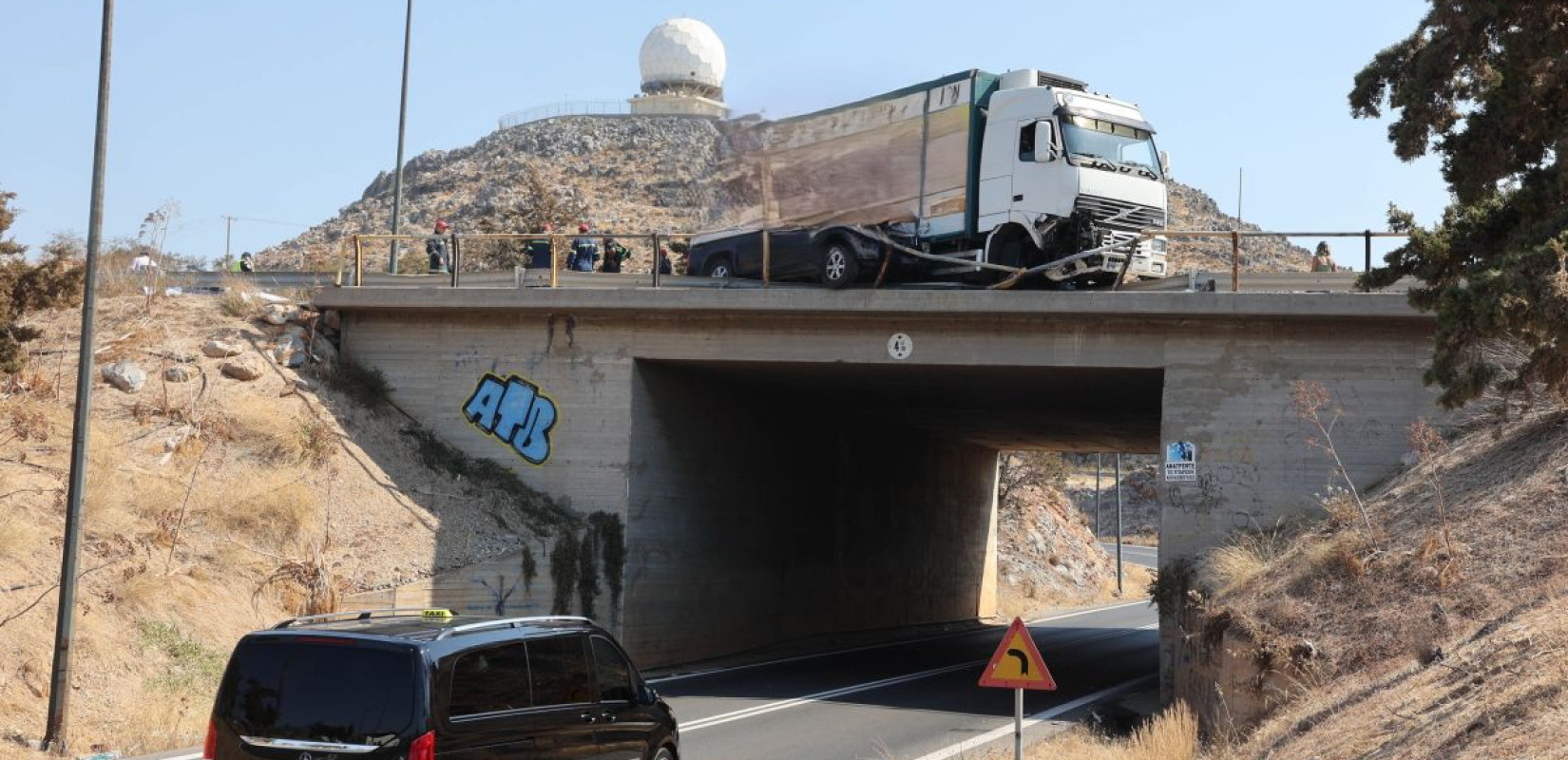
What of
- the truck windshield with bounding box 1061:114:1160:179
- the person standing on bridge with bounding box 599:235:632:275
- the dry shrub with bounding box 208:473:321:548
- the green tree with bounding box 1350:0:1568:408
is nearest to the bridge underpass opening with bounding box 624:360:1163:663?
the truck windshield with bounding box 1061:114:1160:179

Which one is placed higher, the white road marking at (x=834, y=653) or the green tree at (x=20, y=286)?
the green tree at (x=20, y=286)

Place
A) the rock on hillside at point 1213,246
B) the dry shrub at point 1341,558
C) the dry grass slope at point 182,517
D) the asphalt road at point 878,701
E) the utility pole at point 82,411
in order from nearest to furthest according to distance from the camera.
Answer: the utility pole at point 82,411 → the asphalt road at point 878,701 → the dry grass slope at point 182,517 → the dry shrub at point 1341,558 → the rock on hillside at point 1213,246

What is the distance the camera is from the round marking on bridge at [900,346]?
23312mm

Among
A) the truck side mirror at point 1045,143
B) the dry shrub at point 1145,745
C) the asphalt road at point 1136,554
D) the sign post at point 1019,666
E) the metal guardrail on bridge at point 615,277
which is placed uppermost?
the truck side mirror at point 1045,143

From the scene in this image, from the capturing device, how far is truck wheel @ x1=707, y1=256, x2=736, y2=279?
2685 centimetres

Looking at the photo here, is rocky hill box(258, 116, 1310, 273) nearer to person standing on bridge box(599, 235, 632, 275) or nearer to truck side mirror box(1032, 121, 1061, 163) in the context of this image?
person standing on bridge box(599, 235, 632, 275)

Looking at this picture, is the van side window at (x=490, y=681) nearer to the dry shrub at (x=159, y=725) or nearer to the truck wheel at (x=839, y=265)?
the dry shrub at (x=159, y=725)

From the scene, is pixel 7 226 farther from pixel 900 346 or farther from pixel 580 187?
pixel 580 187

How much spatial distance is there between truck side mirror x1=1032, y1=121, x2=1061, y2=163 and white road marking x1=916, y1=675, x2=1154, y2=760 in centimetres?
825

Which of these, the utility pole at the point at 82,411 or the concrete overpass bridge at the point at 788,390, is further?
the concrete overpass bridge at the point at 788,390

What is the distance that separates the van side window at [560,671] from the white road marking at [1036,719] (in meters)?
6.03

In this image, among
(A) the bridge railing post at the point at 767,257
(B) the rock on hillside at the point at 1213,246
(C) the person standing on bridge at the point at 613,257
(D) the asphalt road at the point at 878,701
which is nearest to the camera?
(D) the asphalt road at the point at 878,701

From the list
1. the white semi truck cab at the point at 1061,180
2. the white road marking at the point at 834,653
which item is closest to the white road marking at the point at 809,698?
the white road marking at the point at 834,653

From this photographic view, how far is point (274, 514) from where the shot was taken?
69.9 feet
